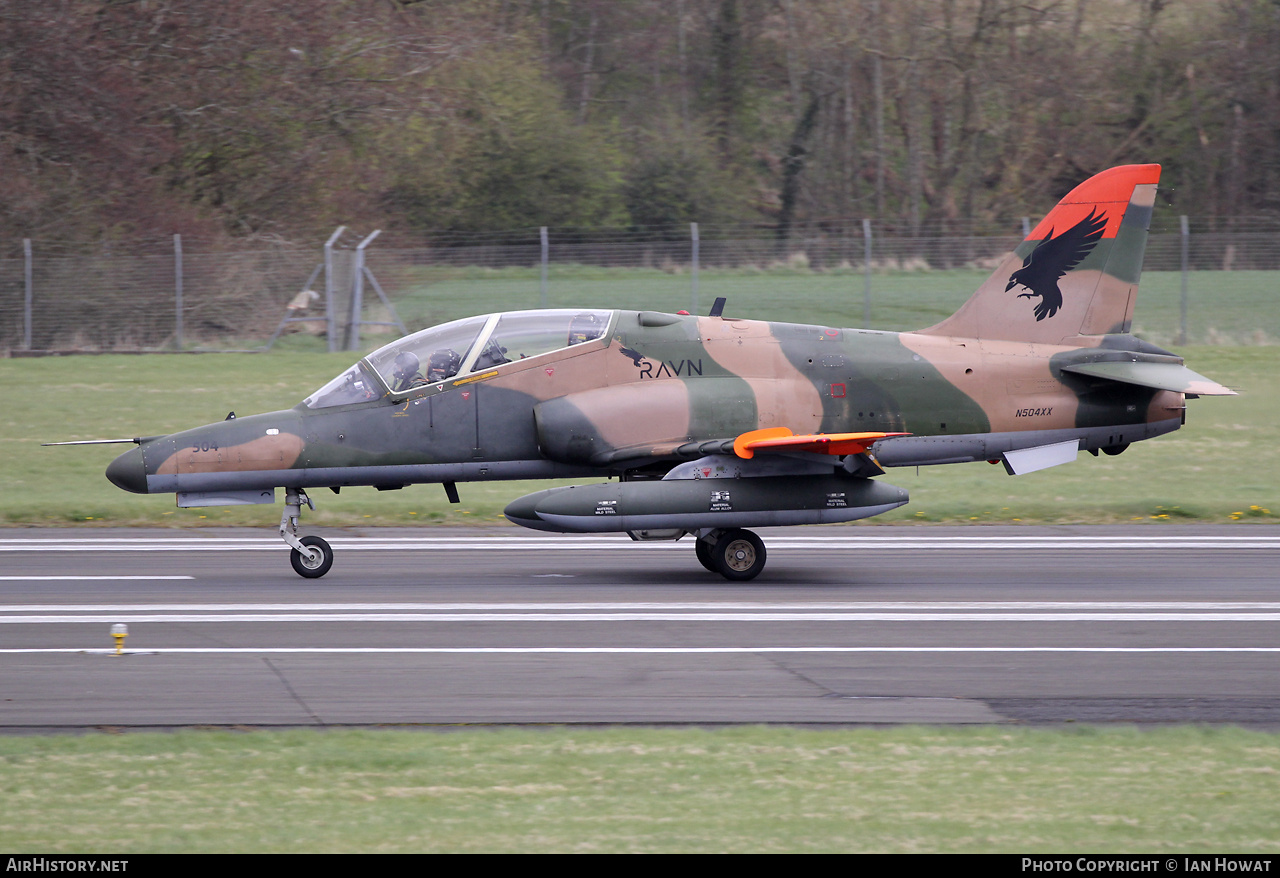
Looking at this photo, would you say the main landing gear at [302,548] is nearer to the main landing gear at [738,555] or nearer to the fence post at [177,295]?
the main landing gear at [738,555]

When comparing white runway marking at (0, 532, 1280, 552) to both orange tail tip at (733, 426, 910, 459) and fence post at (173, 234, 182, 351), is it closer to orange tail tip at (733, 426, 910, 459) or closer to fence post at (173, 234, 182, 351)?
orange tail tip at (733, 426, 910, 459)

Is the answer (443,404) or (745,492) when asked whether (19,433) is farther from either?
(745,492)

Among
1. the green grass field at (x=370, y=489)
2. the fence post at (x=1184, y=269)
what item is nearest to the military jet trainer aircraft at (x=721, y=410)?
the green grass field at (x=370, y=489)

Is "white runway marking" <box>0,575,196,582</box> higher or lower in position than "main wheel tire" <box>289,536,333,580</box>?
lower

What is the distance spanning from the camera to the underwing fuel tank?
1173 centimetres

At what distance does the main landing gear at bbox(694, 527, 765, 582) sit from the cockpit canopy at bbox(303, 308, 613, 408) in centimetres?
225

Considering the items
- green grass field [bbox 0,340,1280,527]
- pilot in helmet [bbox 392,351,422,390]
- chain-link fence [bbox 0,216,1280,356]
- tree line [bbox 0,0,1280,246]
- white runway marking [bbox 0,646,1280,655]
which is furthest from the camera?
tree line [bbox 0,0,1280,246]

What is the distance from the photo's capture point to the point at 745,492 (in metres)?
12.1

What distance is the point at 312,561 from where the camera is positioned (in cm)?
1248

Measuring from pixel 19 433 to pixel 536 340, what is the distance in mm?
12965

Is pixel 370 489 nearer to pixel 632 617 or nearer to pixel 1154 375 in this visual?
pixel 632 617

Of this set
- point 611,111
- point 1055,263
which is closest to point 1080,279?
point 1055,263

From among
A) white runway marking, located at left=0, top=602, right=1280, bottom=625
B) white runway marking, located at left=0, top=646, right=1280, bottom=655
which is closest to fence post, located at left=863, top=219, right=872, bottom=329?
white runway marking, located at left=0, top=602, right=1280, bottom=625

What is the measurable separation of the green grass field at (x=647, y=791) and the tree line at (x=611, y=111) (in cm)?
2538
